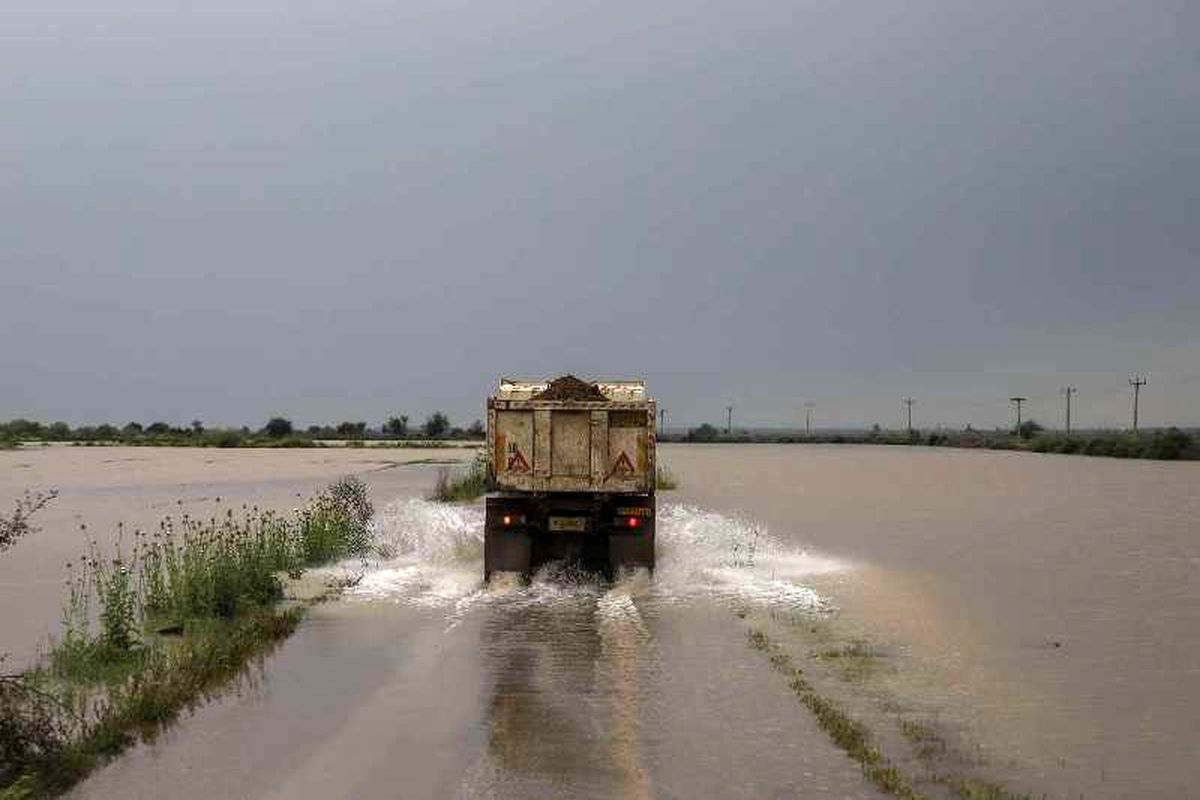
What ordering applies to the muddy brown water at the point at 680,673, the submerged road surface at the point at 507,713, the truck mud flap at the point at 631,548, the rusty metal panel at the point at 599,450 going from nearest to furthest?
1. the submerged road surface at the point at 507,713
2. the muddy brown water at the point at 680,673
3. the rusty metal panel at the point at 599,450
4. the truck mud flap at the point at 631,548

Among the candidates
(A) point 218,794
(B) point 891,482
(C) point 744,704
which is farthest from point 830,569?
(B) point 891,482

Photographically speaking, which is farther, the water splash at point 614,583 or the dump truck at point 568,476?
the dump truck at point 568,476

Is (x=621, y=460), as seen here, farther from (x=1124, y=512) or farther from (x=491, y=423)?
(x=1124, y=512)

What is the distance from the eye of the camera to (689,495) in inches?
1665

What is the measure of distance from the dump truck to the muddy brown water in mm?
690

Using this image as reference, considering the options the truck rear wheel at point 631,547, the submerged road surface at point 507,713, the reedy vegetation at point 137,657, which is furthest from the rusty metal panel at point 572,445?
the reedy vegetation at point 137,657

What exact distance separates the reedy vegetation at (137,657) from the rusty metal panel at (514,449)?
359cm

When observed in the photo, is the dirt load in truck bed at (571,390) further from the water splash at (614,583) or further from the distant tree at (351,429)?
the distant tree at (351,429)

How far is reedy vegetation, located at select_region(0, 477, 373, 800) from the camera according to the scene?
7558 mm

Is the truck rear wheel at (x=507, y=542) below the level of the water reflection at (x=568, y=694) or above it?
above

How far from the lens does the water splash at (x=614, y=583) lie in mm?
15867

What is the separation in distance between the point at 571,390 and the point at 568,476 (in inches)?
55.7

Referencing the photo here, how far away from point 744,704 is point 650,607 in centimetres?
539

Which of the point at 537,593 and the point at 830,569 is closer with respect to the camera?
the point at 537,593
